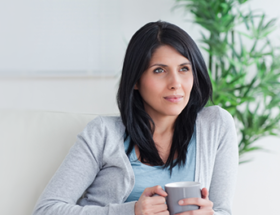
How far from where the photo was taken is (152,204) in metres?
0.83

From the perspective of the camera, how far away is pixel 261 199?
2.16 metres

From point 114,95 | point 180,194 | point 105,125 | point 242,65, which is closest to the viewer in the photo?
point 180,194

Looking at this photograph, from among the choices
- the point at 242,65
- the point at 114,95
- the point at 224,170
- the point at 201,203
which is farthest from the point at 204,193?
the point at 114,95

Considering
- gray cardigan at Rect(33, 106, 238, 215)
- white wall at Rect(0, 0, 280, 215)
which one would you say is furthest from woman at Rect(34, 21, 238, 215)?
white wall at Rect(0, 0, 280, 215)

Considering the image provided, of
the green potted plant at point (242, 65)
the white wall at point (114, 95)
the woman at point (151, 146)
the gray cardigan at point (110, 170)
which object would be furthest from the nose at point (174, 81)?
the white wall at point (114, 95)

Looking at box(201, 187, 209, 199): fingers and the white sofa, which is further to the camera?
the white sofa

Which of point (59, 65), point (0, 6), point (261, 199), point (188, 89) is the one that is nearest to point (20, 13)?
point (0, 6)

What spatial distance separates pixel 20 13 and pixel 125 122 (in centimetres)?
108

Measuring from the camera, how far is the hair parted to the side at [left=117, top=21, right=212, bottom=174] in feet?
3.79

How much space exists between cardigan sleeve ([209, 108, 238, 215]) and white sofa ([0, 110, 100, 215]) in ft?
1.65

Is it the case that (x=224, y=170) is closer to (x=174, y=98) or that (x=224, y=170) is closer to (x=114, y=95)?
(x=174, y=98)

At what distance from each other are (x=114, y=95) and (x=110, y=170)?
0.95 meters

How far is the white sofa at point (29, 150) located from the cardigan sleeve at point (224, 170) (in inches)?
19.9

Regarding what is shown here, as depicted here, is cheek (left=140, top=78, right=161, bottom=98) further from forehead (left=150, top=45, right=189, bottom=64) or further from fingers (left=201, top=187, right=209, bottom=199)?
fingers (left=201, top=187, right=209, bottom=199)
